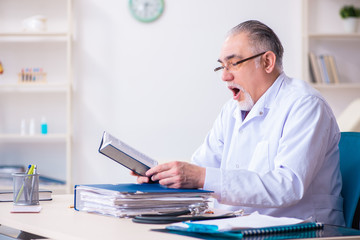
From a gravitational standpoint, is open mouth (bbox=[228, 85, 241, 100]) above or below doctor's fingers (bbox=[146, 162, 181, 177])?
above

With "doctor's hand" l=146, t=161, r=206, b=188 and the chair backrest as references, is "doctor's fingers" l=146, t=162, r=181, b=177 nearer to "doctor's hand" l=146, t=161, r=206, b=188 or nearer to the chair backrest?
"doctor's hand" l=146, t=161, r=206, b=188

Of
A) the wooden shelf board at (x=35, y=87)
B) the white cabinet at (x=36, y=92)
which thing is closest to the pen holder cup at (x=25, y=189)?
the wooden shelf board at (x=35, y=87)

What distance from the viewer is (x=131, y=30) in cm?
482

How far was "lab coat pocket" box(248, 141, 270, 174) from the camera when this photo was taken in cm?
190

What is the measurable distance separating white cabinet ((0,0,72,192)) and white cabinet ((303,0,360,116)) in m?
2.07

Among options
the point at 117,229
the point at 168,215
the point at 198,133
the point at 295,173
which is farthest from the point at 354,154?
the point at 198,133

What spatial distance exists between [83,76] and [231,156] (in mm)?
2916

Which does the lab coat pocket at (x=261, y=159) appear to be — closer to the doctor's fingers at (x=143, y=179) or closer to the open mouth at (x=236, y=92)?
the open mouth at (x=236, y=92)

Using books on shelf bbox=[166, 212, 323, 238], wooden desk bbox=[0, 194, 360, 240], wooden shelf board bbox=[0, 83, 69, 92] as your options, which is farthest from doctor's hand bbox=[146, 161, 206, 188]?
wooden shelf board bbox=[0, 83, 69, 92]

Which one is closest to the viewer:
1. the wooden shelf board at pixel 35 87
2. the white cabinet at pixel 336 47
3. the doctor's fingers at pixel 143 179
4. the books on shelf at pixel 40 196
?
the doctor's fingers at pixel 143 179

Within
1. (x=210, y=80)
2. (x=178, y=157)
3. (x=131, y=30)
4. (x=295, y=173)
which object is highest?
(x=131, y=30)

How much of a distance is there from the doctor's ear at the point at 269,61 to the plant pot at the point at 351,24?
300cm

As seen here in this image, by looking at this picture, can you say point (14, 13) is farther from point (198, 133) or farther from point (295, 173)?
point (295, 173)

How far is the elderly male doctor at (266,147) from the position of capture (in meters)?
1.60
